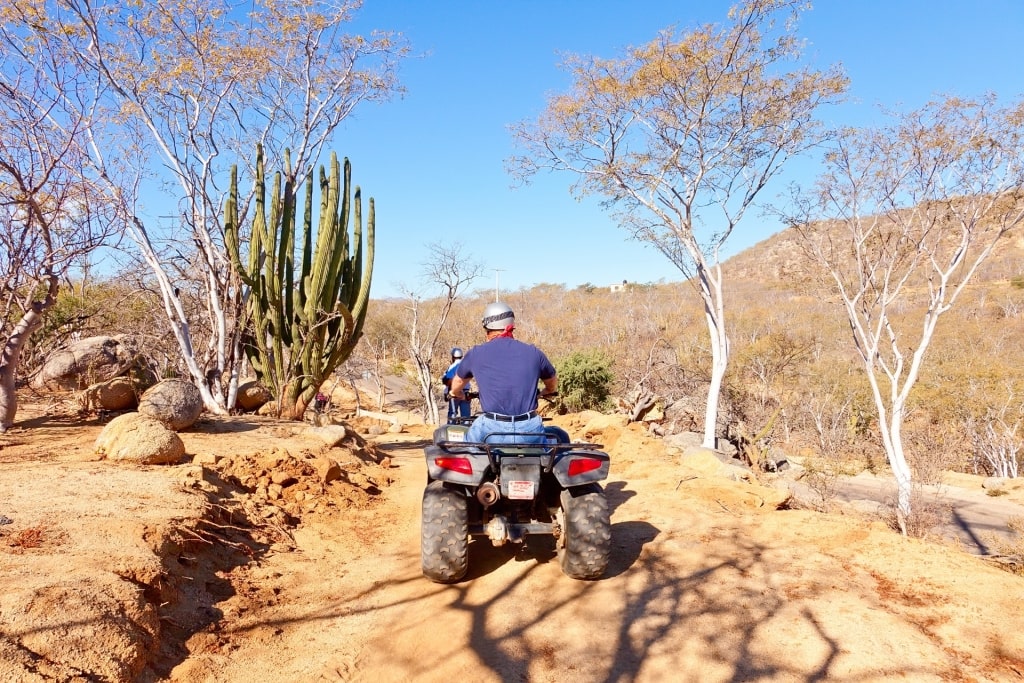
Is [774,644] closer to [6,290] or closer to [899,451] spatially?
[6,290]

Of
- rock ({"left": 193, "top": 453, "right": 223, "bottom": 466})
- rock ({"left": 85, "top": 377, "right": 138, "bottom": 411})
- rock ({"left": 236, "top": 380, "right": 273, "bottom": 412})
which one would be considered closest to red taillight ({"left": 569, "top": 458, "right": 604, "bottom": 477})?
rock ({"left": 193, "top": 453, "right": 223, "bottom": 466})

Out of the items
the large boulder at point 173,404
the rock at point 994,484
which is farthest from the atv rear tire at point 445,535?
the rock at point 994,484

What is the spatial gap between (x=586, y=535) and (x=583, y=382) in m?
13.0

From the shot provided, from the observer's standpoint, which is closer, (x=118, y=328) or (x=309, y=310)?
(x=309, y=310)

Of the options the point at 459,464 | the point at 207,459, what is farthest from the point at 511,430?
the point at 207,459

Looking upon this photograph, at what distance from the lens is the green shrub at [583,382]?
16625 mm

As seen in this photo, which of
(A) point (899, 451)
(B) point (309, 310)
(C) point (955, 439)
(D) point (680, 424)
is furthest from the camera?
(C) point (955, 439)

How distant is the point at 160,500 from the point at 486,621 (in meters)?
→ 2.79

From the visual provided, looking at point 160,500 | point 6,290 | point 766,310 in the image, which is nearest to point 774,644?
point 160,500

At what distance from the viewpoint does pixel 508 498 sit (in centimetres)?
371

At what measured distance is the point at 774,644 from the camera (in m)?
3.15

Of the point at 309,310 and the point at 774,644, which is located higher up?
the point at 309,310

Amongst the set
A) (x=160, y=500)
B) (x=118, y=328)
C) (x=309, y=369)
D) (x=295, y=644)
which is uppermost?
(x=118, y=328)

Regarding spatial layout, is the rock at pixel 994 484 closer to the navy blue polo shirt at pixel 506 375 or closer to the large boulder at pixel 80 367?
the navy blue polo shirt at pixel 506 375
